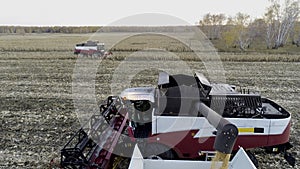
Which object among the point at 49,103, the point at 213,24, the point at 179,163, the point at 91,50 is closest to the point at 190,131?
the point at 179,163

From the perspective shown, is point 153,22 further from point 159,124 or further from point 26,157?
point 26,157

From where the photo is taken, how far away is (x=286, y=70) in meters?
18.4

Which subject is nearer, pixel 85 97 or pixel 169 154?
pixel 169 154

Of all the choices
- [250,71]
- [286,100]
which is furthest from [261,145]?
[250,71]

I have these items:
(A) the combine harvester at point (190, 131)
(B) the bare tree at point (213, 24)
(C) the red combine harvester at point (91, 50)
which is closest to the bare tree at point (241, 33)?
(B) the bare tree at point (213, 24)

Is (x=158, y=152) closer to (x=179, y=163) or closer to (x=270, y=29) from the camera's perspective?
(x=179, y=163)

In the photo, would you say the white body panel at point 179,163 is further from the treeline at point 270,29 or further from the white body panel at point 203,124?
the treeline at point 270,29

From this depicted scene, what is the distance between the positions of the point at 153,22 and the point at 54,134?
3791 mm

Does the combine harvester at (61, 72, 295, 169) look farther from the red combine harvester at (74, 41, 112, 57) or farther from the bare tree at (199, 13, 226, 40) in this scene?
the bare tree at (199, 13, 226, 40)

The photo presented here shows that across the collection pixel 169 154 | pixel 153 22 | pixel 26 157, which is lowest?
pixel 26 157

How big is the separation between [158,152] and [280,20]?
44.8m

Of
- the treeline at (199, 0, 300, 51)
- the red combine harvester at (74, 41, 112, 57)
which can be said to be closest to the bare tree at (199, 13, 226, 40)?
the treeline at (199, 0, 300, 51)

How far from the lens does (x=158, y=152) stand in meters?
4.78

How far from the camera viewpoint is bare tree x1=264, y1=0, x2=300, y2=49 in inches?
1609
